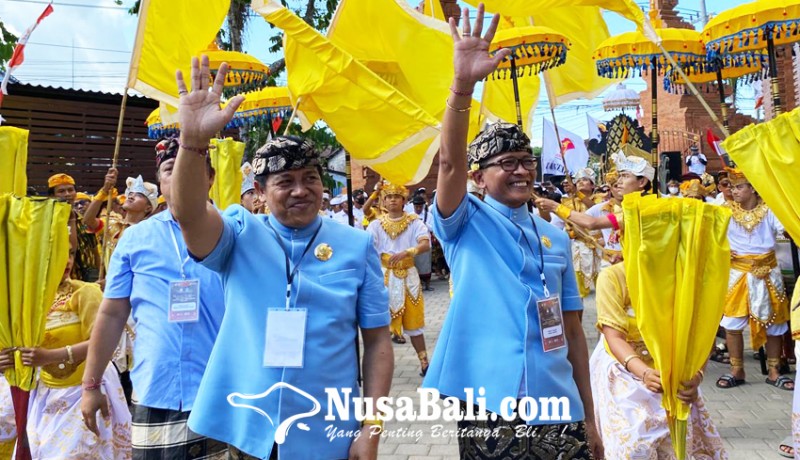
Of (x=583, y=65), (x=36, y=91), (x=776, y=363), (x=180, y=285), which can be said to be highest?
(x=36, y=91)

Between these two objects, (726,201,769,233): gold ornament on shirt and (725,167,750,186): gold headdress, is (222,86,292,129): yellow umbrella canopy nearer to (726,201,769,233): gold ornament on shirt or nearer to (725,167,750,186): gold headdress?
(725,167,750,186): gold headdress

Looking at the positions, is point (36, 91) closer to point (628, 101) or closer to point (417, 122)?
point (417, 122)

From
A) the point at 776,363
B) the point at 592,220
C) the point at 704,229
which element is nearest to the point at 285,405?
the point at 704,229

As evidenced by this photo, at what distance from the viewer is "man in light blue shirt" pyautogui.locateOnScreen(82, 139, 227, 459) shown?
2.86 metres

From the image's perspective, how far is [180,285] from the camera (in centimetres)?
296

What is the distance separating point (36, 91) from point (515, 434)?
10950 millimetres

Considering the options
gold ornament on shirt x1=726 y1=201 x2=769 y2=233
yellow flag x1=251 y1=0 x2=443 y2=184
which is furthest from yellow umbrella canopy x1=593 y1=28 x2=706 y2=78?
yellow flag x1=251 y1=0 x2=443 y2=184

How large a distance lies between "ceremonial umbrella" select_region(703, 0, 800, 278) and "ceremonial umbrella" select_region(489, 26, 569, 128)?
127 cm

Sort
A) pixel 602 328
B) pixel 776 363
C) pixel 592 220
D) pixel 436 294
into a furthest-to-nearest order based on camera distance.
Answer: pixel 436 294, pixel 776 363, pixel 592 220, pixel 602 328

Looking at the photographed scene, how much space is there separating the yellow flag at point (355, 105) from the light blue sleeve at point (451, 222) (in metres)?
1.00

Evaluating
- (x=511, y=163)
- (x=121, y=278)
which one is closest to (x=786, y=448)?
(x=511, y=163)

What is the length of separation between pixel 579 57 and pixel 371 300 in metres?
4.93

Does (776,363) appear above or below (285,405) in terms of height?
below

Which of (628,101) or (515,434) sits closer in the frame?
(515,434)
